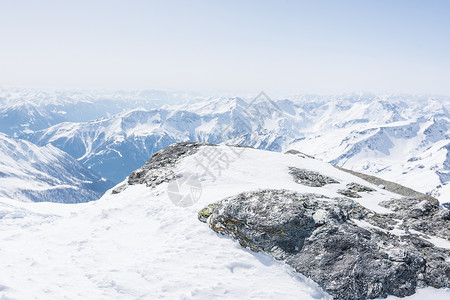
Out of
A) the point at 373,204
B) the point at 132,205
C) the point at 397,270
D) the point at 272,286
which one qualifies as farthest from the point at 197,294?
the point at 373,204

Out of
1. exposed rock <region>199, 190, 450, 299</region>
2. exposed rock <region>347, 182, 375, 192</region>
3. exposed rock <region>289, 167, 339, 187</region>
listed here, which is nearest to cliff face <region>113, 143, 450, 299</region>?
exposed rock <region>199, 190, 450, 299</region>

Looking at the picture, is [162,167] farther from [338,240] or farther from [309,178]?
[338,240]

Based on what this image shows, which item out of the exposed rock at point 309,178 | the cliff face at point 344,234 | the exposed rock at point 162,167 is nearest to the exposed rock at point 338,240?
the cliff face at point 344,234

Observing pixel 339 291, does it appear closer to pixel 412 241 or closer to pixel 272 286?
pixel 272 286

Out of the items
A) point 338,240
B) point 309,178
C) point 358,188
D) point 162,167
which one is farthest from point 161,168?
point 338,240

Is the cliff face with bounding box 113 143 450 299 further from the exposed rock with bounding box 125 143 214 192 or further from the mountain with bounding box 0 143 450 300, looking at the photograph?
the exposed rock with bounding box 125 143 214 192
